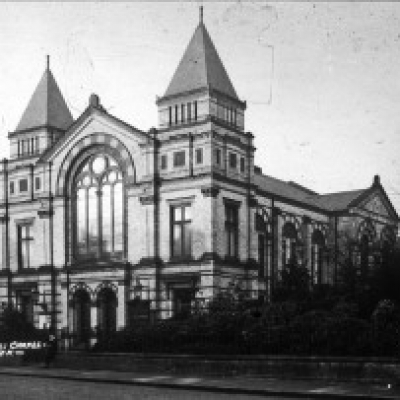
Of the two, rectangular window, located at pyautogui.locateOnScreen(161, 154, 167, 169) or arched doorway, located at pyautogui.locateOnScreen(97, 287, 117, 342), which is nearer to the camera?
rectangular window, located at pyautogui.locateOnScreen(161, 154, 167, 169)

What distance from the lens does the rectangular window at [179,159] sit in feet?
154

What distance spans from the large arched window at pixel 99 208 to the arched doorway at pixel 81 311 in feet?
8.20

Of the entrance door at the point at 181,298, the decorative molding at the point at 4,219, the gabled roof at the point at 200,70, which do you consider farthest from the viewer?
the decorative molding at the point at 4,219

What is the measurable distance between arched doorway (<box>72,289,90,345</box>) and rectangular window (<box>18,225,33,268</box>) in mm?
5325

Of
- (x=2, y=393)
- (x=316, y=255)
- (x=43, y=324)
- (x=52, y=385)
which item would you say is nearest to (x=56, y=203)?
(x=43, y=324)

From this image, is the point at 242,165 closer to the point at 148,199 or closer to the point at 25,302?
the point at 148,199

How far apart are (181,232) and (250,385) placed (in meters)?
22.1

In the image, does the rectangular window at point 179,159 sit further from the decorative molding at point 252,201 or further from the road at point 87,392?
the road at point 87,392

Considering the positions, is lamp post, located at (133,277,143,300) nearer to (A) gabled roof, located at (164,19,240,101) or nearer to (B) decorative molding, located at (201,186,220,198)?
(B) decorative molding, located at (201,186,220,198)

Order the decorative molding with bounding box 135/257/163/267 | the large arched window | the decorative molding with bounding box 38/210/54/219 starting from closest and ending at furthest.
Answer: the decorative molding with bounding box 135/257/163/267 → the large arched window → the decorative molding with bounding box 38/210/54/219

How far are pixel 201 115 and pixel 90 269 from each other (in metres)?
12.3

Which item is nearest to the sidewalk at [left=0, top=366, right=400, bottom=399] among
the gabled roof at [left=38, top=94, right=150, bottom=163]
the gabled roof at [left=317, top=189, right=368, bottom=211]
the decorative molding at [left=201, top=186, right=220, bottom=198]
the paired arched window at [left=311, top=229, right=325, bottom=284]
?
the decorative molding at [left=201, top=186, right=220, bottom=198]

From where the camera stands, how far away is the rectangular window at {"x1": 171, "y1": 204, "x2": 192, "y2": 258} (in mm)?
46781

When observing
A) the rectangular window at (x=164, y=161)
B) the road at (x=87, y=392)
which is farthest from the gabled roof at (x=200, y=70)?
the road at (x=87, y=392)
